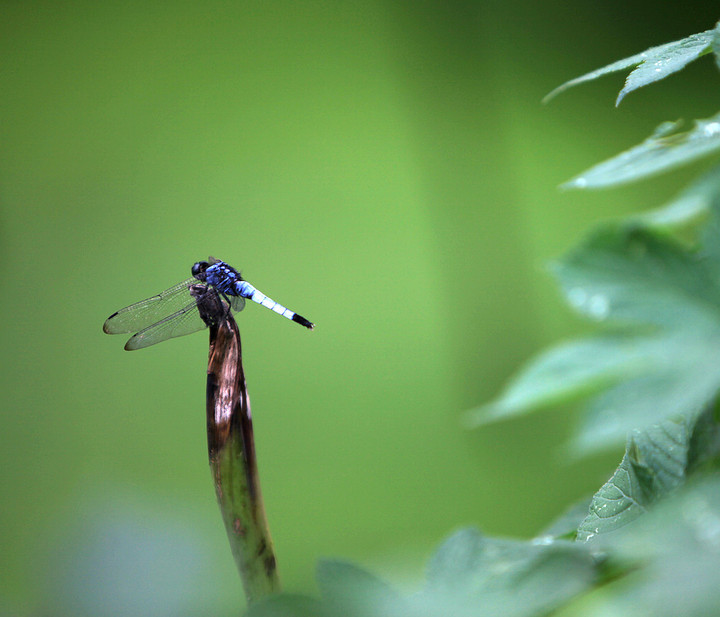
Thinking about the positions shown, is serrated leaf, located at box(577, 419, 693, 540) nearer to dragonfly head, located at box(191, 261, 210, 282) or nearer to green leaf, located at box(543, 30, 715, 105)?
green leaf, located at box(543, 30, 715, 105)

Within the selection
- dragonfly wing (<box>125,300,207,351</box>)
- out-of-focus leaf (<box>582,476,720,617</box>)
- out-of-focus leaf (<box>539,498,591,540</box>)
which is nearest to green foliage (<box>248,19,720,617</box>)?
out-of-focus leaf (<box>582,476,720,617</box>)

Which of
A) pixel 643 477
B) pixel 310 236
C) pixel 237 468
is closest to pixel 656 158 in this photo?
pixel 643 477

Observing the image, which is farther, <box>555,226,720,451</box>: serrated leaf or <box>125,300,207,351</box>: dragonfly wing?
<box>125,300,207,351</box>: dragonfly wing

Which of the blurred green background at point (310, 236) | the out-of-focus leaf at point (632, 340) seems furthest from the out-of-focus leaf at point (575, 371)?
the blurred green background at point (310, 236)

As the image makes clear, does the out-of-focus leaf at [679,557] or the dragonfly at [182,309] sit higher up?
the dragonfly at [182,309]

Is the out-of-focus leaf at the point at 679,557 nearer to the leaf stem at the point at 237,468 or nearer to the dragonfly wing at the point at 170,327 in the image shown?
the leaf stem at the point at 237,468

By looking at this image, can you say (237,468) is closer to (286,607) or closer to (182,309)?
(286,607)
